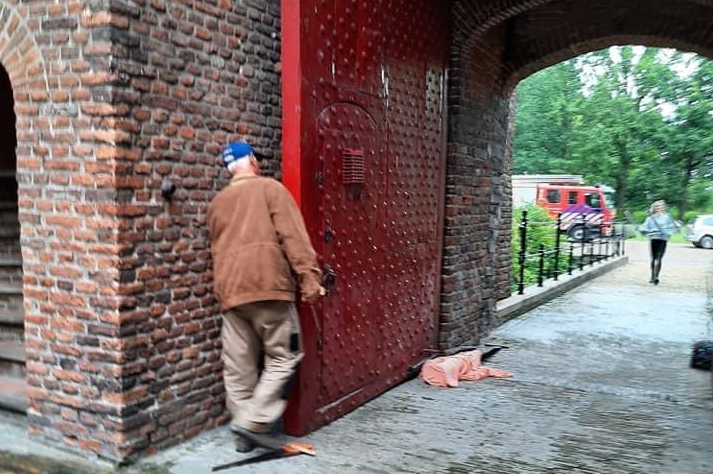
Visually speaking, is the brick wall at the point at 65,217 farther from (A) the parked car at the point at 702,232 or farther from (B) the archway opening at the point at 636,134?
(B) the archway opening at the point at 636,134

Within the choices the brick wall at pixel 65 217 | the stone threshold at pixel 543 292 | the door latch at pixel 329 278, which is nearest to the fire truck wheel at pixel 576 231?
the stone threshold at pixel 543 292

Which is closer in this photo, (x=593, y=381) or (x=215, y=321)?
(x=215, y=321)

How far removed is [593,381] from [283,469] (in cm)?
364

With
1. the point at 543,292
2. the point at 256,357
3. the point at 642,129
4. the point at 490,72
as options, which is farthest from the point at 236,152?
the point at 642,129

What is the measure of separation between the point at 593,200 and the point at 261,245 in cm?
2642

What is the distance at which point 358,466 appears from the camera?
13.3 ft

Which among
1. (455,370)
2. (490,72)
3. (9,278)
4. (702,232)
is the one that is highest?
(490,72)

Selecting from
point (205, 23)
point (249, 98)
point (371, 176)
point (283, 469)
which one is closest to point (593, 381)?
point (371, 176)

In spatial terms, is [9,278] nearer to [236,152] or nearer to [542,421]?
[236,152]

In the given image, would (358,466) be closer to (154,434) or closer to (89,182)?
(154,434)

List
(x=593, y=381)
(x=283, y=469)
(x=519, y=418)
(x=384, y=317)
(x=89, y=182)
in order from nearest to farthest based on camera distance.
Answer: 1. (x=89, y=182)
2. (x=283, y=469)
3. (x=519, y=418)
4. (x=384, y=317)
5. (x=593, y=381)

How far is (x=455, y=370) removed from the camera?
6.07 metres

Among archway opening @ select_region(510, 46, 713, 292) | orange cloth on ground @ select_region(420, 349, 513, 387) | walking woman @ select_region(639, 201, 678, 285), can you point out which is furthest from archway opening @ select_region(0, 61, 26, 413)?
archway opening @ select_region(510, 46, 713, 292)

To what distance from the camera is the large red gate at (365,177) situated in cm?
441
